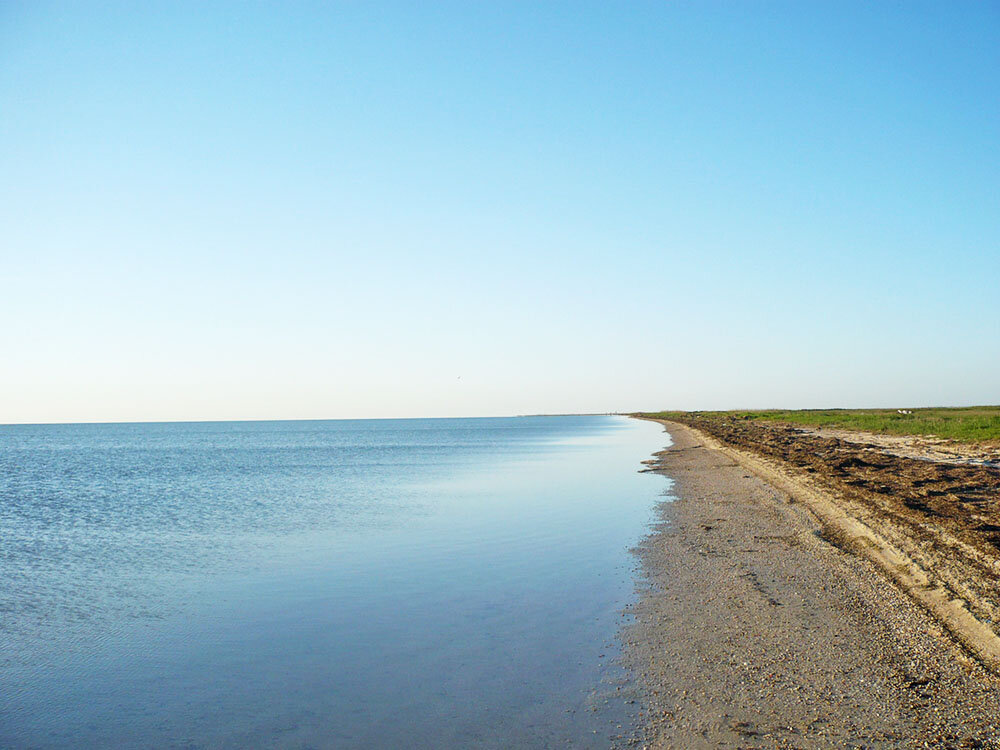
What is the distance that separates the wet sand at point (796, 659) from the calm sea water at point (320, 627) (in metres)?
0.71

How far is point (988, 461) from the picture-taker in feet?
99.5

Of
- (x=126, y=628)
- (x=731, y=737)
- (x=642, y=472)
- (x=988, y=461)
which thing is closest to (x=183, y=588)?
(x=126, y=628)

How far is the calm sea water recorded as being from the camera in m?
7.36

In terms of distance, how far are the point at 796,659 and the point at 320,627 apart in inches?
278

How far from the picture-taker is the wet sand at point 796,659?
22.2 feet

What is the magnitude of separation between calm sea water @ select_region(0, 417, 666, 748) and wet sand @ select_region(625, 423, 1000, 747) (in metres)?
0.71

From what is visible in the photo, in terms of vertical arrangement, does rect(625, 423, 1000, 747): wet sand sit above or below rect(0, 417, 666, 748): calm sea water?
above

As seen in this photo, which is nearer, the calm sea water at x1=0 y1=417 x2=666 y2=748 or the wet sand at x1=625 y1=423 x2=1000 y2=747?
the wet sand at x1=625 y1=423 x2=1000 y2=747

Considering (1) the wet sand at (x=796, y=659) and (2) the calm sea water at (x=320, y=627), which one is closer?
(1) the wet sand at (x=796, y=659)

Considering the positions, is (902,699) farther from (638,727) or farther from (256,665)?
(256,665)

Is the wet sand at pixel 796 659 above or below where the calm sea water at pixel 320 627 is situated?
above

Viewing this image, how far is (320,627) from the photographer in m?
10.9

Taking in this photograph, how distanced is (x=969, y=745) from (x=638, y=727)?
3038mm

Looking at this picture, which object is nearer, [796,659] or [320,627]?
[796,659]
